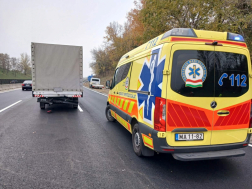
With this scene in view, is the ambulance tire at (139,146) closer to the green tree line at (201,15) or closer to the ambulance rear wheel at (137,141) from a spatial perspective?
the ambulance rear wheel at (137,141)

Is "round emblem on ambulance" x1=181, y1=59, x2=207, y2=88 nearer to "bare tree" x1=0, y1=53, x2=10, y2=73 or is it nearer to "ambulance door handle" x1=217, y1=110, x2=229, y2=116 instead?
"ambulance door handle" x1=217, y1=110, x2=229, y2=116

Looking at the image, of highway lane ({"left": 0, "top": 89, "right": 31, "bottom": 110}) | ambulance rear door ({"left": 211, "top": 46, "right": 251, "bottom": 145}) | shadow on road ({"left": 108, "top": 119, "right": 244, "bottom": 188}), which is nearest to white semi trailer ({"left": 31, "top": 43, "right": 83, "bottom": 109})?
highway lane ({"left": 0, "top": 89, "right": 31, "bottom": 110})

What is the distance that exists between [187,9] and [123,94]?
1093cm

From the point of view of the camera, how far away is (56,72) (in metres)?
9.41

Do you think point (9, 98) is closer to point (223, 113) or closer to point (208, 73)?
point (208, 73)

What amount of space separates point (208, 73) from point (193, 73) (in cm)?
27

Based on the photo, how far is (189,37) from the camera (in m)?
3.34

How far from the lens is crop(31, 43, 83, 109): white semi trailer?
29.9ft

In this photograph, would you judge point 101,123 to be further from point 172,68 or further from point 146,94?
point 172,68

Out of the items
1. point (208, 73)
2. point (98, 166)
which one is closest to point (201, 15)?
point (208, 73)

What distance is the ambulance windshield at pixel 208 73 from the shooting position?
10.7ft

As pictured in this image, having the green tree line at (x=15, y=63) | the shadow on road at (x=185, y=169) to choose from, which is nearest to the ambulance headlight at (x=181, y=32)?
the shadow on road at (x=185, y=169)

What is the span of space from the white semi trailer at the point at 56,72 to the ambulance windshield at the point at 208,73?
7.25 metres

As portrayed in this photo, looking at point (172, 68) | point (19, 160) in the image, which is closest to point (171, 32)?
point (172, 68)
